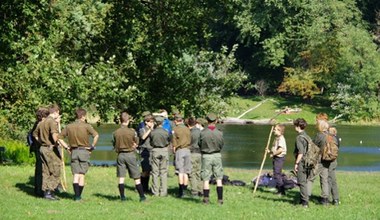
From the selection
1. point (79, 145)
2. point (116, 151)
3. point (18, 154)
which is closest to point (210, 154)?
point (116, 151)

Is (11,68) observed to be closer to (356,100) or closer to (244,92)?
(356,100)

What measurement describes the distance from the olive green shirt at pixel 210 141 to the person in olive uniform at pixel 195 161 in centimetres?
128

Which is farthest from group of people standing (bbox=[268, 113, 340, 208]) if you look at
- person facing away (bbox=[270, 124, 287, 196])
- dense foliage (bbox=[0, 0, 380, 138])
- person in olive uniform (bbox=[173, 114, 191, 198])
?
dense foliage (bbox=[0, 0, 380, 138])

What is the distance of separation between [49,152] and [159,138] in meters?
2.30

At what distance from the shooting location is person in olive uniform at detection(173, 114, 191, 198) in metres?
18.2

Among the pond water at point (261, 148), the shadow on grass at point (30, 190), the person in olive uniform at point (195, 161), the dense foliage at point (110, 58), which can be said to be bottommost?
the pond water at point (261, 148)

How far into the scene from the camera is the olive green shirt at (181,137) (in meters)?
18.3

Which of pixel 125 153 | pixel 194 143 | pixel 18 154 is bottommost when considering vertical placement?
pixel 18 154

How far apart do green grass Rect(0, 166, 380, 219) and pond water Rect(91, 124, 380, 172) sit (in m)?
11.1

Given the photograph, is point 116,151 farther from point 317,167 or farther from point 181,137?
point 317,167

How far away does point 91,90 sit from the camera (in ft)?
81.4

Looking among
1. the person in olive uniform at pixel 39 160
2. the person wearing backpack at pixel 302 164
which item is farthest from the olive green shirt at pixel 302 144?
the person in olive uniform at pixel 39 160

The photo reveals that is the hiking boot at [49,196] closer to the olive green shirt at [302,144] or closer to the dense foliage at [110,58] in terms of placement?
the olive green shirt at [302,144]

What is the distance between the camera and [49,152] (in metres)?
17.2
